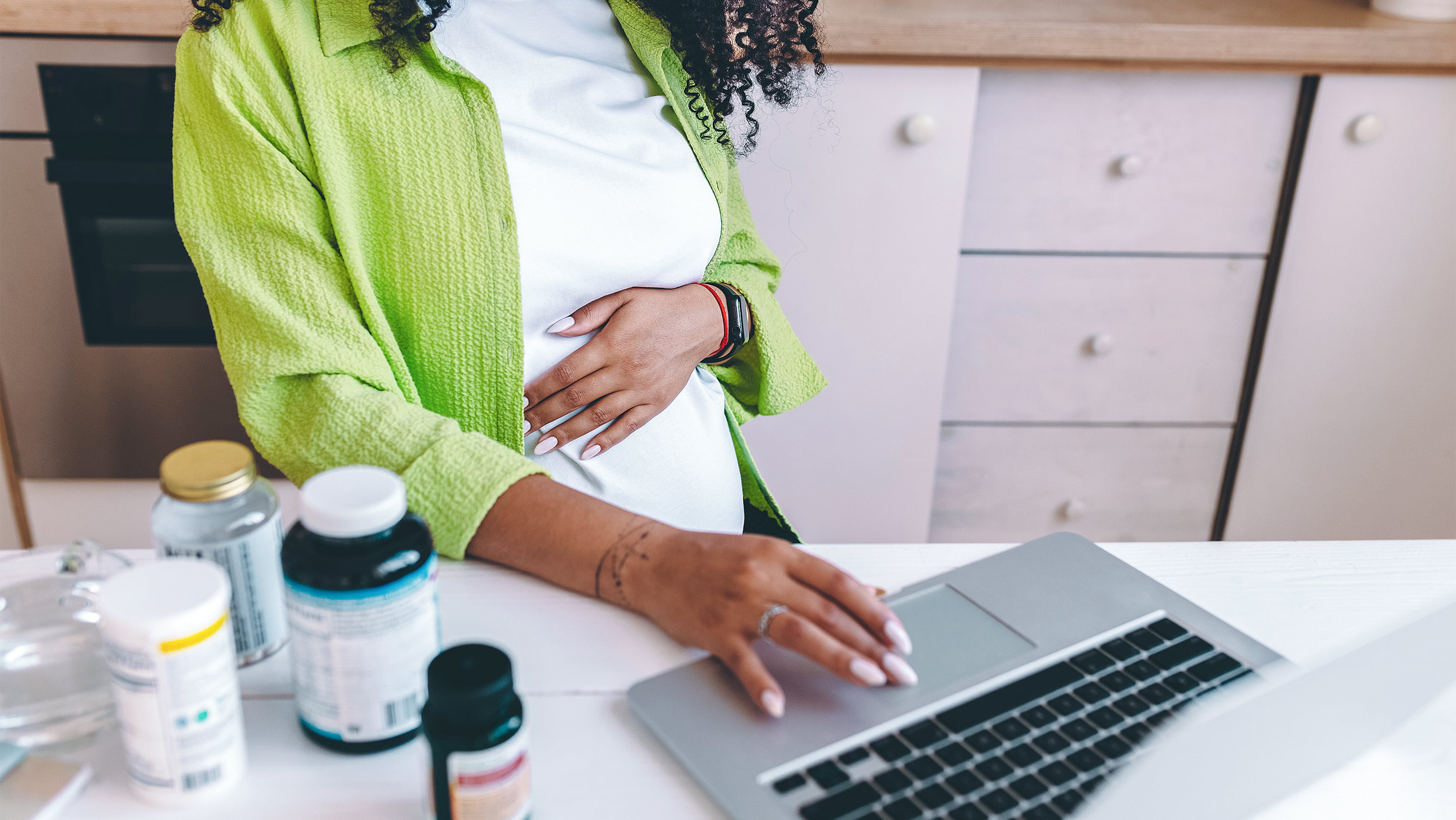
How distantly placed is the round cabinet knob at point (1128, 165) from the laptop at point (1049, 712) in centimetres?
98

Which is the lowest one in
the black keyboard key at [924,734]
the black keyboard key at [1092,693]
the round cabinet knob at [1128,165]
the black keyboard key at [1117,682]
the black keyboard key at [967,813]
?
the black keyboard key at [924,734]

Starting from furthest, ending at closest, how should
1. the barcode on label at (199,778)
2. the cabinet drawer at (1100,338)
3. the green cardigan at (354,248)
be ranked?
1. the cabinet drawer at (1100,338)
2. the green cardigan at (354,248)
3. the barcode on label at (199,778)

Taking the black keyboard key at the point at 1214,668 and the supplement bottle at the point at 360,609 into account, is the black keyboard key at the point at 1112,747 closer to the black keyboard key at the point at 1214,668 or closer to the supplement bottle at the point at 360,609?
the black keyboard key at the point at 1214,668

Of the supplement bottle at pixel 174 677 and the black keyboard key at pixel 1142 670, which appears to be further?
the black keyboard key at pixel 1142 670

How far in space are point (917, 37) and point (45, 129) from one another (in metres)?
1.12

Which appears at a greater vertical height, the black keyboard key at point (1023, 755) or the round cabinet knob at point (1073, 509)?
the black keyboard key at point (1023, 755)

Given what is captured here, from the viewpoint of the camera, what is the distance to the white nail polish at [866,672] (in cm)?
55

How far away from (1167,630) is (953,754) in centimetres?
18

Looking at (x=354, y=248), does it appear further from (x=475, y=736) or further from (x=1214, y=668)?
(x=1214, y=668)

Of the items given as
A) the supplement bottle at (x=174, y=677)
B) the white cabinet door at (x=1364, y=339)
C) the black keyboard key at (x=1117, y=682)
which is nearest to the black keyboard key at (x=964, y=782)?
the black keyboard key at (x=1117, y=682)

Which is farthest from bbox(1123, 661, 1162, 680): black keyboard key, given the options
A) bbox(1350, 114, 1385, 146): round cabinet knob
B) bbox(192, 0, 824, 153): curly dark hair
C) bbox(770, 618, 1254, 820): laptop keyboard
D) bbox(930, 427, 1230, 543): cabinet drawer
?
bbox(1350, 114, 1385, 146): round cabinet knob

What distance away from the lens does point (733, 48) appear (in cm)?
109

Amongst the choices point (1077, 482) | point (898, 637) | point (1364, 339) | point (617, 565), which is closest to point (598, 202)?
point (617, 565)

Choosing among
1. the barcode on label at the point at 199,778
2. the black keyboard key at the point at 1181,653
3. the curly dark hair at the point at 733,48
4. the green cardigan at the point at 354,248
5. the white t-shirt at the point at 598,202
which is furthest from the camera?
the curly dark hair at the point at 733,48
